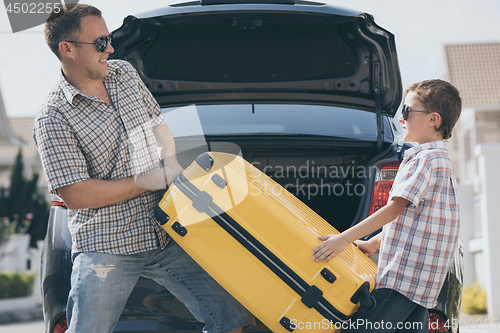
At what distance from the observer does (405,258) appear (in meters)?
1.91

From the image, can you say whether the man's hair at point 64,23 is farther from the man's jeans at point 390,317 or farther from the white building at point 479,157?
the white building at point 479,157

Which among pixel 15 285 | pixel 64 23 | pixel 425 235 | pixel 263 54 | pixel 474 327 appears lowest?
pixel 15 285

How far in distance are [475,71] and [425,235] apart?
20.6 meters

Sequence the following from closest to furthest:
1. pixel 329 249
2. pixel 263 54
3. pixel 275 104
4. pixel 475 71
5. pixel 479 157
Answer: pixel 329 249, pixel 275 104, pixel 263 54, pixel 479 157, pixel 475 71

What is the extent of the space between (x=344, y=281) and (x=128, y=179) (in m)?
0.92

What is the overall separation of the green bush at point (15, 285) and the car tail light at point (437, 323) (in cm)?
1402

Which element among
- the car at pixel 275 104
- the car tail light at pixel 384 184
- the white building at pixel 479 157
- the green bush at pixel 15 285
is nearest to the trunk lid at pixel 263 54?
the car at pixel 275 104

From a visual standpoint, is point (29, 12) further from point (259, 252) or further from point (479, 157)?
point (479, 157)

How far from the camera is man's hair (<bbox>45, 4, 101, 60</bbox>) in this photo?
1897mm

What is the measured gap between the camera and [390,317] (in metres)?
1.88

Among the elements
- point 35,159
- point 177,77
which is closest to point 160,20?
point 177,77

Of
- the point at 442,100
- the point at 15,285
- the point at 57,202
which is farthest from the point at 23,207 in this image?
Result: the point at 442,100

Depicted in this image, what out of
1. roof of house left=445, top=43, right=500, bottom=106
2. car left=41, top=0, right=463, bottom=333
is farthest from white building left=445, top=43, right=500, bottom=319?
car left=41, top=0, right=463, bottom=333

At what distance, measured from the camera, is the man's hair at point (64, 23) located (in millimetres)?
1897
